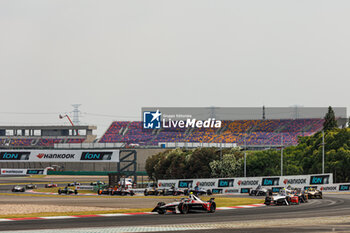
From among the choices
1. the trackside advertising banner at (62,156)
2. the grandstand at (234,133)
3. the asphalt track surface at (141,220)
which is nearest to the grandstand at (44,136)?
the grandstand at (234,133)

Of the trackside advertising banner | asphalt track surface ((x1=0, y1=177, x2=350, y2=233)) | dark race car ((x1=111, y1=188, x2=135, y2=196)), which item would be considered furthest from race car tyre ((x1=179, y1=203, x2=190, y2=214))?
the trackside advertising banner

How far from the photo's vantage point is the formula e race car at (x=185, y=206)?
103 ft

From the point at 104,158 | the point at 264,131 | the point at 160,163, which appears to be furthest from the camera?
the point at 264,131

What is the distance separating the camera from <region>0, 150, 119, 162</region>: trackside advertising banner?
77.9m

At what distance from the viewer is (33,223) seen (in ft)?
84.2

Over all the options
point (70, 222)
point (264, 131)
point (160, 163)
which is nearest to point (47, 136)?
point (264, 131)

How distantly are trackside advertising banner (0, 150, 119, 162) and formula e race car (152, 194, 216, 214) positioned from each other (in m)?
45.1

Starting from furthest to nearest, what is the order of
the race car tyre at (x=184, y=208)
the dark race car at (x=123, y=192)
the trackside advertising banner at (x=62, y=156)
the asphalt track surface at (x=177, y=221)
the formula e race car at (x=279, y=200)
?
the trackside advertising banner at (x=62, y=156)
the dark race car at (x=123, y=192)
the formula e race car at (x=279, y=200)
the race car tyre at (x=184, y=208)
the asphalt track surface at (x=177, y=221)

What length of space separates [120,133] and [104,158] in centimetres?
7837

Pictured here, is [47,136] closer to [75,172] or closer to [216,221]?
[75,172]

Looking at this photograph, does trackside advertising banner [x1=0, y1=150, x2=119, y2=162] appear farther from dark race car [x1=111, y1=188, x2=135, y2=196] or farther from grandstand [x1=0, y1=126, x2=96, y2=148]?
grandstand [x1=0, y1=126, x2=96, y2=148]

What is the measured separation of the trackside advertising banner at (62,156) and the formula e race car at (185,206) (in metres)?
45.1

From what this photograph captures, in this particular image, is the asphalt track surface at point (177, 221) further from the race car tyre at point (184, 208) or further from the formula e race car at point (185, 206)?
the formula e race car at point (185, 206)

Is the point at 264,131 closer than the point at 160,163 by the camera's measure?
No
